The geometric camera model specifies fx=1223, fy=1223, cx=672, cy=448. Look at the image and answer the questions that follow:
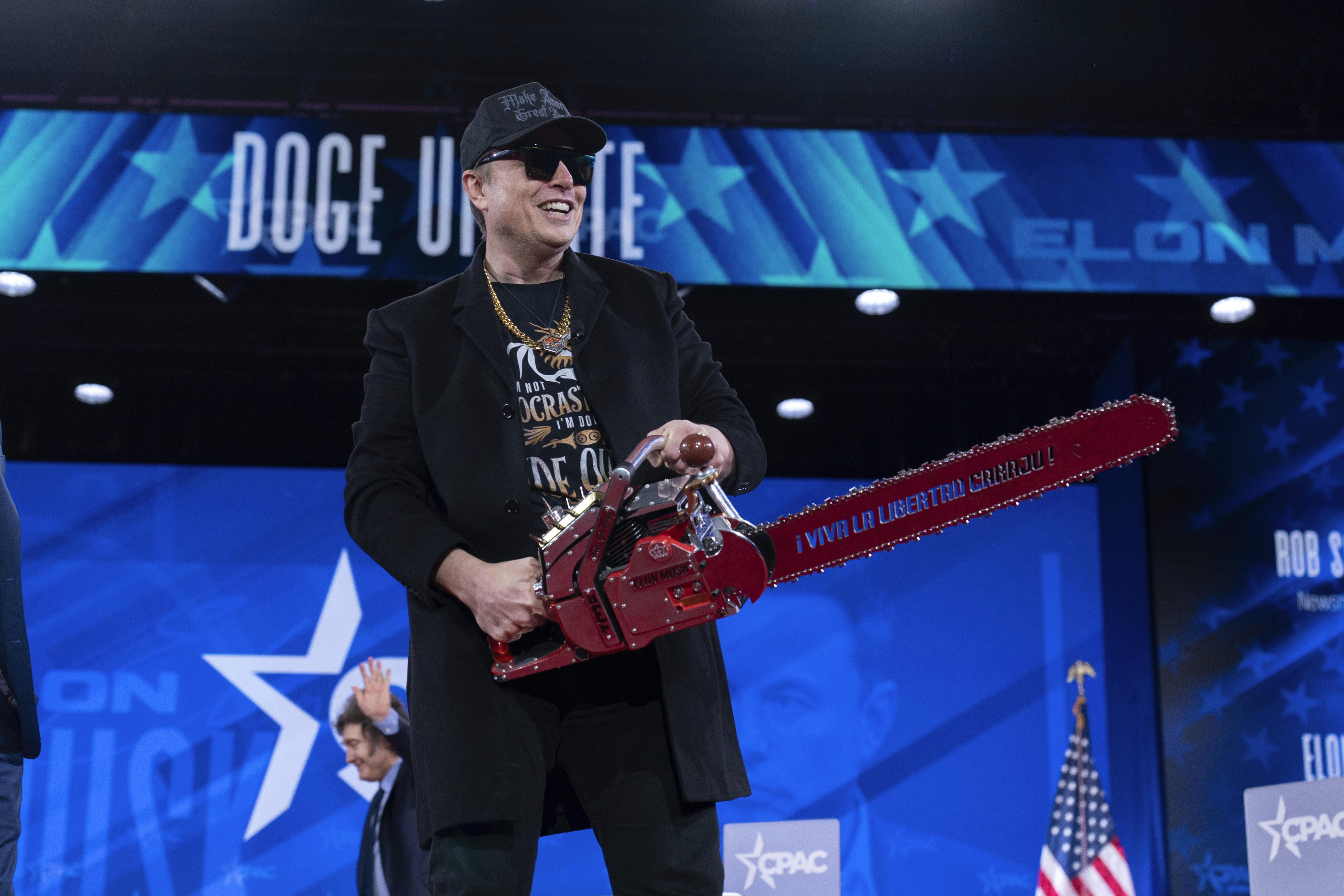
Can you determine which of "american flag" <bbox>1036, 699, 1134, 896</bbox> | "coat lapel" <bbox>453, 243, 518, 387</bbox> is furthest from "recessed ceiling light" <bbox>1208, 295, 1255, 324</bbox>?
"coat lapel" <bbox>453, 243, 518, 387</bbox>

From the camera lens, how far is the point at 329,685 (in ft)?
22.6

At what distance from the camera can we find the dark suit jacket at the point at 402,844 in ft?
16.4

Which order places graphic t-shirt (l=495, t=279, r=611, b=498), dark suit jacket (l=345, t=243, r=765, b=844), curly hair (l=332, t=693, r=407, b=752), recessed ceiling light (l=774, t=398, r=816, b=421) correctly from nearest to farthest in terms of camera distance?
dark suit jacket (l=345, t=243, r=765, b=844) < graphic t-shirt (l=495, t=279, r=611, b=498) < curly hair (l=332, t=693, r=407, b=752) < recessed ceiling light (l=774, t=398, r=816, b=421)

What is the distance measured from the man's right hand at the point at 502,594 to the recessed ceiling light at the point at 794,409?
637 cm

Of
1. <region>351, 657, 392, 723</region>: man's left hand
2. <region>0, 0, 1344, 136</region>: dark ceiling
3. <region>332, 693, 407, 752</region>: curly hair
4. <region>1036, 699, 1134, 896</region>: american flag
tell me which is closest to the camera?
<region>1036, 699, 1134, 896</region>: american flag

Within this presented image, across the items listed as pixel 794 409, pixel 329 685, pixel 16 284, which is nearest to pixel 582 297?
pixel 16 284

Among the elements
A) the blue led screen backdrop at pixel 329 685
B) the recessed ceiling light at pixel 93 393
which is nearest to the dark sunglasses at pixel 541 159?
the blue led screen backdrop at pixel 329 685

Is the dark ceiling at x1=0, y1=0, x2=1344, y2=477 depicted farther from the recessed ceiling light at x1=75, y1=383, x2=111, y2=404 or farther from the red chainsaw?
the red chainsaw

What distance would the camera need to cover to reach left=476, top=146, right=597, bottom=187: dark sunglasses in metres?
1.74

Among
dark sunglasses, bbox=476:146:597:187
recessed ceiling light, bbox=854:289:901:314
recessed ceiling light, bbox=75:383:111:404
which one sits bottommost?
dark sunglasses, bbox=476:146:597:187

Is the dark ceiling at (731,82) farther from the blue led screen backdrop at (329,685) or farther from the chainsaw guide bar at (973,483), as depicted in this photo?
the chainsaw guide bar at (973,483)

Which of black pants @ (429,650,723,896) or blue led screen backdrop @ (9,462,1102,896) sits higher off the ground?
blue led screen backdrop @ (9,462,1102,896)

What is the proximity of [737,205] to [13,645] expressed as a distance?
14.1 feet

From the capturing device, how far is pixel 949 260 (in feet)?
19.8
